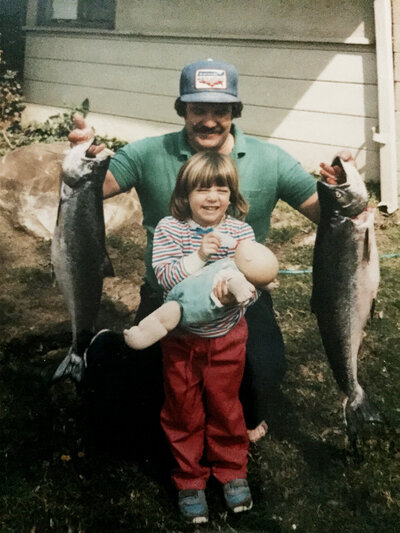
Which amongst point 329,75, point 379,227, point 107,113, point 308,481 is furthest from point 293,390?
Result: point 107,113

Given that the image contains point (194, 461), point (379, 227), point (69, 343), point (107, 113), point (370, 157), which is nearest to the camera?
point (194, 461)

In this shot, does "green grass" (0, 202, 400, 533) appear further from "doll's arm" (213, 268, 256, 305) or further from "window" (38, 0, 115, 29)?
"window" (38, 0, 115, 29)

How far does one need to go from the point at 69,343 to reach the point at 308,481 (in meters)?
1.38

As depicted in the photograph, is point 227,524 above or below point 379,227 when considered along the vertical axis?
below

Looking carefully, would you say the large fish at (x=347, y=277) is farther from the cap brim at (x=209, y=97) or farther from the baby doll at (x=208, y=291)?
the cap brim at (x=209, y=97)

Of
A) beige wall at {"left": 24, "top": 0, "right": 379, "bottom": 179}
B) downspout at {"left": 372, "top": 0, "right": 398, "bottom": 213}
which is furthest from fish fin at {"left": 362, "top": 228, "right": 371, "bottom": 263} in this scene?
beige wall at {"left": 24, "top": 0, "right": 379, "bottom": 179}

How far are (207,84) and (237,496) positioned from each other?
1.43 metres

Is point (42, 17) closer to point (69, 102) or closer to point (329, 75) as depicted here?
point (69, 102)

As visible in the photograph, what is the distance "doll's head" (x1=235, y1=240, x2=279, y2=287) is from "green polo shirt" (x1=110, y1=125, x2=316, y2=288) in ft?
1.63

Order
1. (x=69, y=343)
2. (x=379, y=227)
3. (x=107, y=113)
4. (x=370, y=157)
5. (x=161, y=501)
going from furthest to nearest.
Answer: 1. (x=107, y=113)
2. (x=370, y=157)
3. (x=379, y=227)
4. (x=69, y=343)
5. (x=161, y=501)

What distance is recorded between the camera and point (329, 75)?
5.20 m

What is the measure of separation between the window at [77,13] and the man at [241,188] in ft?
15.2

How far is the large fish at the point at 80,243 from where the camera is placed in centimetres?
175

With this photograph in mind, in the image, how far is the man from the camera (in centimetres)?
205
